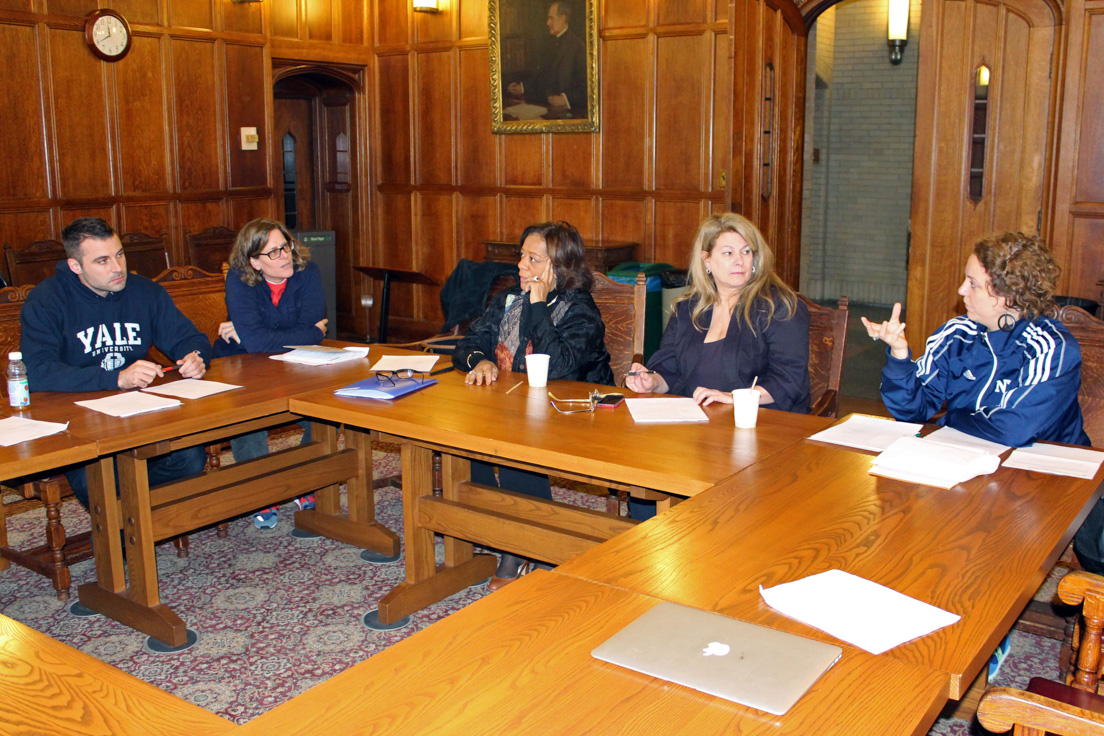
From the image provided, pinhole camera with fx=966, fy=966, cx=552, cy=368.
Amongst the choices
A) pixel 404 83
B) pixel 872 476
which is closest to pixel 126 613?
pixel 872 476

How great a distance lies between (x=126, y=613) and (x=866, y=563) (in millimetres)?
2476

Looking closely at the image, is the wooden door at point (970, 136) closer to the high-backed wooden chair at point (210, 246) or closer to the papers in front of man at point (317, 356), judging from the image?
the papers in front of man at point (317, 356)

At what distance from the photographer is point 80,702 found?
56.4 inches

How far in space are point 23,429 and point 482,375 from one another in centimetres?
139

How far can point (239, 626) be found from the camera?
125 inches

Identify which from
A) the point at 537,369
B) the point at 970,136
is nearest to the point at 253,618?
the point at 537,369

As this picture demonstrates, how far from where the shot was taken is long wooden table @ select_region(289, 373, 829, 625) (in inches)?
96.6

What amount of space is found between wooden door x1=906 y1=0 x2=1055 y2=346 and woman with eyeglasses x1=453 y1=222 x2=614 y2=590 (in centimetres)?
227

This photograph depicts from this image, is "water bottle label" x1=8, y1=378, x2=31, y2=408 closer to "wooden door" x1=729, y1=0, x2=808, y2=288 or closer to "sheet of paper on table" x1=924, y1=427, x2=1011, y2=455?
"sheet of paper on table" x1=924, y1=427, x2=1011, y2=455

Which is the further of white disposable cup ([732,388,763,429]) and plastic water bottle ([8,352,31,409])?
plastic water bottle ([8,352,31,409])

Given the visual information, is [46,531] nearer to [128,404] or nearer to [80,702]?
[128,404]

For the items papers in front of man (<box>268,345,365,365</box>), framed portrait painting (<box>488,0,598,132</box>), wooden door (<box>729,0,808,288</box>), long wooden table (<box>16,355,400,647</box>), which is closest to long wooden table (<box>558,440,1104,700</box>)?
long wooden table (<box>16,355,400,647</box>)

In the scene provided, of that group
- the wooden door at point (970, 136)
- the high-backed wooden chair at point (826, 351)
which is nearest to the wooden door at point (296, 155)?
the wooden door at point (970, 136)

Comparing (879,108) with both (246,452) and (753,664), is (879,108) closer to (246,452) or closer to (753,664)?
(246,452)
